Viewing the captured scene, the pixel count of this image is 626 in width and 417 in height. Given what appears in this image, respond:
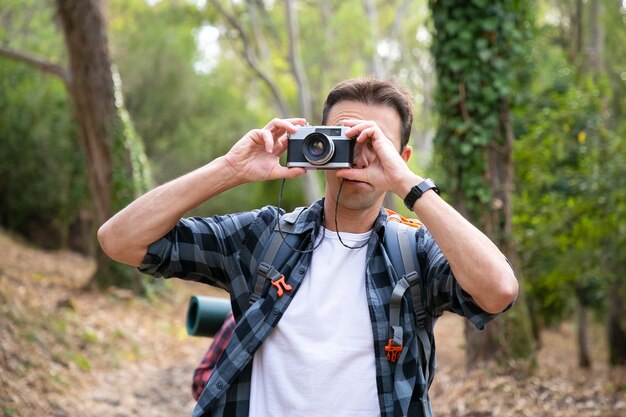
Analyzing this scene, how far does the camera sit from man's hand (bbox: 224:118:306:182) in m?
2.41

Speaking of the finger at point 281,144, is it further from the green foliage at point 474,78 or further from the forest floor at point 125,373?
the green foliage at point 474,78

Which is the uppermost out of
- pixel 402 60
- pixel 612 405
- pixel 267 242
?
pixel 402 60

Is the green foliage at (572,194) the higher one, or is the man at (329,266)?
the green foliage at (572,194)

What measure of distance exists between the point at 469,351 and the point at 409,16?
75.6 ft

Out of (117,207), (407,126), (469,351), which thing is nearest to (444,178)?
(469,351)

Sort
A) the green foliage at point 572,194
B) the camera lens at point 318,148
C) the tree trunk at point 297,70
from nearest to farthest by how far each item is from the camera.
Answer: the camera lens at point 318,148
the green foliage at point 572,194
the tree trunk at point 297,70

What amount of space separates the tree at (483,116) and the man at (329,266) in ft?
13.0

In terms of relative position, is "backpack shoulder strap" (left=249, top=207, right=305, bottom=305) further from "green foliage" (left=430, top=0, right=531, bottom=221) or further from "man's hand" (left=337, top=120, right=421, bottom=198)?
"green foliage" (left=430, top=0, right=531, bottom=221)

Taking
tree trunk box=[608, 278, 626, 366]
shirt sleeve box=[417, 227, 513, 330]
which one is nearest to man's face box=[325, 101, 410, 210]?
shirt sleeve box=[417, 227, 513, 330]

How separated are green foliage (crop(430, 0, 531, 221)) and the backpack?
4070 mm

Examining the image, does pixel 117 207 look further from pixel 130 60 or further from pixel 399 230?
pixel 399 230

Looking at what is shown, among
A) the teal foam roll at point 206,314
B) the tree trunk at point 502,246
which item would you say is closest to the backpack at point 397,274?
the teal foam roll at point 206,314

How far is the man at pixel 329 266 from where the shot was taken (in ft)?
7.22

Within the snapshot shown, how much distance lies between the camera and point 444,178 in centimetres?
663
